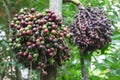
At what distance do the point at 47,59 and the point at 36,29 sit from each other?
13 cm

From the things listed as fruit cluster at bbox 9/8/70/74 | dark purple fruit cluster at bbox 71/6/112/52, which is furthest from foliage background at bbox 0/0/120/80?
fruit cluster at bbox 9/8/70/74

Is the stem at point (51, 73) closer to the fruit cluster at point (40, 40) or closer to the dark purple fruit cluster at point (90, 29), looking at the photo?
the fruit cluster at point (40, 40)

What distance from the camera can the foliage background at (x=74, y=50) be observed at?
1848mm

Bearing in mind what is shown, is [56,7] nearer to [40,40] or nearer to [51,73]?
[40,40]

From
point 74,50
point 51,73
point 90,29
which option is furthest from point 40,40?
point 74,50

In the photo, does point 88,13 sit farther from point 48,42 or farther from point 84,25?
point 48,42

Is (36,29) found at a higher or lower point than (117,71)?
higher

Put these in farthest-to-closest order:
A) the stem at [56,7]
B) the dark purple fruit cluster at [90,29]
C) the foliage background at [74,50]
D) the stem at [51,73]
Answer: the foliage background at [74,50] → the dark purple fruit cluster at [90,29] → the stem at [56,7] → the stem at [51,73]

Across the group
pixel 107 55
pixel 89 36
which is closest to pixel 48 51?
pixel 89 36

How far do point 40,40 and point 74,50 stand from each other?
2.87 ft

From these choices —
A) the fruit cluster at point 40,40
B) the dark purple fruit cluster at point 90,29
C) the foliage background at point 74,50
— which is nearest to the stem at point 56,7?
the fruit cluster at point 40,40

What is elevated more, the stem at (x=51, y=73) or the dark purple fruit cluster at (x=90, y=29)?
the dark purple fruit cluster at (x=90, y=29)

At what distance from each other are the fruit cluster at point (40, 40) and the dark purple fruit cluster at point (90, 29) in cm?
19

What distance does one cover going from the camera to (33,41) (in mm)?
1240
